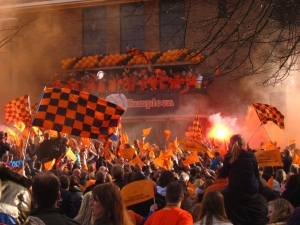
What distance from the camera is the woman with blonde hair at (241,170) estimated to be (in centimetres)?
666

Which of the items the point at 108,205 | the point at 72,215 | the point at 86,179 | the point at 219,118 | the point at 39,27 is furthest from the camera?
the point at 39,27

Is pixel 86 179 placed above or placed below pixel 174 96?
below

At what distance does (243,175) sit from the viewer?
666cm

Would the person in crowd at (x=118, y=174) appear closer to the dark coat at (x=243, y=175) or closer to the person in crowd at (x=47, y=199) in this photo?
the dark coat at (x=243, y=175)

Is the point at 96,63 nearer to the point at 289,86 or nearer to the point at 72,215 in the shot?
the point at 289,86

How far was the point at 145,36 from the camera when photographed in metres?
30.5

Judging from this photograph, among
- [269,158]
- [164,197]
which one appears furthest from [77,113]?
[269,158]

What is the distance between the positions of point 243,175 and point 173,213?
1637 mm

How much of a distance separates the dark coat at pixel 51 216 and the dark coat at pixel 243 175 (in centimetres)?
333

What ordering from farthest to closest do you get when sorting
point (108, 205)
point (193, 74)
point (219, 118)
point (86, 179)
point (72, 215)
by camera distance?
point (219, 118), point (193, 74), point (86, 179), point (72, 215), point (108, 205)

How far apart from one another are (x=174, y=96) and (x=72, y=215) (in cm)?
1962

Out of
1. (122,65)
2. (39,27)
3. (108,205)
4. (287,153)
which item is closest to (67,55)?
(39,27)

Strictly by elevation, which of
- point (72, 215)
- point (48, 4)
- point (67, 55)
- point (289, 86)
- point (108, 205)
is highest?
point (48, 4)

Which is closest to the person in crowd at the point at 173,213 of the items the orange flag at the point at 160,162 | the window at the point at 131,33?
the orange flag at the point at 160,162
